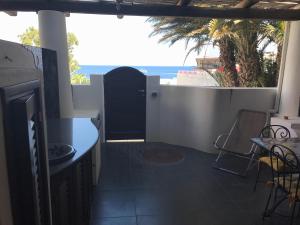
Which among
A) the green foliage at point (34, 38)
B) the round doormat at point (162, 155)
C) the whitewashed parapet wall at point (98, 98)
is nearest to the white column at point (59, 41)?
the whitewashed parapet wall at point (98, 98)

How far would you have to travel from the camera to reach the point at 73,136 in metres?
2.38

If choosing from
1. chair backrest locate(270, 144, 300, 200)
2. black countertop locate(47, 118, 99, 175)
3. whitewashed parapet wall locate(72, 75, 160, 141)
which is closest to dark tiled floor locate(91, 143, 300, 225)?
chair backrest locate(270, 144, 300, 200)

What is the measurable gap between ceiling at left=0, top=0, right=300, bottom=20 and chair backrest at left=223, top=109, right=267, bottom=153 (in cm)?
159

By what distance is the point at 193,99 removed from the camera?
4785 millimetres

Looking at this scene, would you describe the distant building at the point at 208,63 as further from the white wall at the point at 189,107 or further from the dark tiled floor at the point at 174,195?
the dark tiled floor at the point at 174,195

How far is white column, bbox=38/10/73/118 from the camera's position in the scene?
3441 millimetres

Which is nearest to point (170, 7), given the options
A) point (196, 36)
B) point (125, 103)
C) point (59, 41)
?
point (59, 41)

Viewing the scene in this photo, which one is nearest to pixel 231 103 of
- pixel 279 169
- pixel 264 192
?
pixel 264 192

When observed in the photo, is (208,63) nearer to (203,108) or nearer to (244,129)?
(203,108)

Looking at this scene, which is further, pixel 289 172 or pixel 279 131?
pixel 279 131

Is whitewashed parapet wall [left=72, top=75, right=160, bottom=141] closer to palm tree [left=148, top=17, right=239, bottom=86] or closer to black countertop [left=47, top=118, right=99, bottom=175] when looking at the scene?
black countertop [left=47, top=118, right=99, bottom=175]

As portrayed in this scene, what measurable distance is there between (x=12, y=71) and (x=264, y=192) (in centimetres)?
338

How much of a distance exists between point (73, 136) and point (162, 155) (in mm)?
2415

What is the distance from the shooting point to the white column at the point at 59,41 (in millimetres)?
3441
